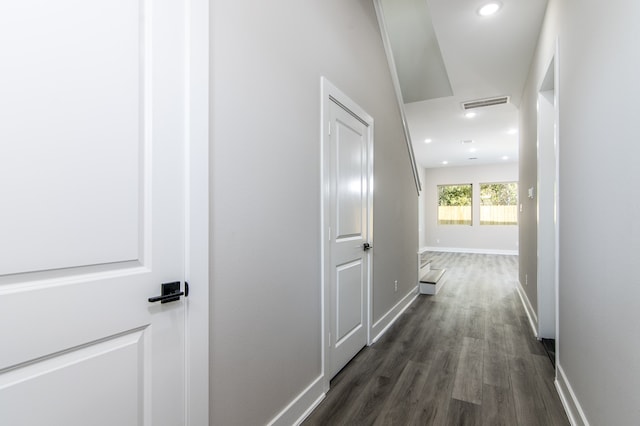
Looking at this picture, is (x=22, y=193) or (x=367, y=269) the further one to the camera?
(x=367, y=269)

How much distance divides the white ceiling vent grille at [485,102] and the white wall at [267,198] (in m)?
3.13

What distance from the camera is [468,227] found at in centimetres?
1024

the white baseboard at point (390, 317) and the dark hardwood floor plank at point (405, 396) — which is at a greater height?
the white baseboard at point (390, 317)

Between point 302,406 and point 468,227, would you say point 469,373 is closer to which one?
point 302,406

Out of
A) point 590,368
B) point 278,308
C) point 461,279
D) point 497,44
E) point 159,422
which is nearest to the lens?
point 159,422

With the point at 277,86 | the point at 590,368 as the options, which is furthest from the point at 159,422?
the point at 590,368

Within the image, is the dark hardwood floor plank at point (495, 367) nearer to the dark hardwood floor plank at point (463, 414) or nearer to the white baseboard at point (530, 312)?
the dark hardwood floor plank at point (463, 414)

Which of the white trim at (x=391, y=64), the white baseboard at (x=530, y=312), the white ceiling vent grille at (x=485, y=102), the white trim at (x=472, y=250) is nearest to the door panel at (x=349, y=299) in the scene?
the white baseboard at (x=530, y=312)

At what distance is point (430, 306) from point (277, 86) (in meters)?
3.45

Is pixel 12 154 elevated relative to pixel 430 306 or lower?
elevated

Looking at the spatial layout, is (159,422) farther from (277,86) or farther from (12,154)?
(277,86)

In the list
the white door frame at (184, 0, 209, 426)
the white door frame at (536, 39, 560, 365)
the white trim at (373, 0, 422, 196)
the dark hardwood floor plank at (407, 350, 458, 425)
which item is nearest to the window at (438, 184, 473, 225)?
the white trim at (373, 0, 422, 196)

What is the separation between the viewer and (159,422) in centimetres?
103

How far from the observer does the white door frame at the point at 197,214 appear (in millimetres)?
1109
